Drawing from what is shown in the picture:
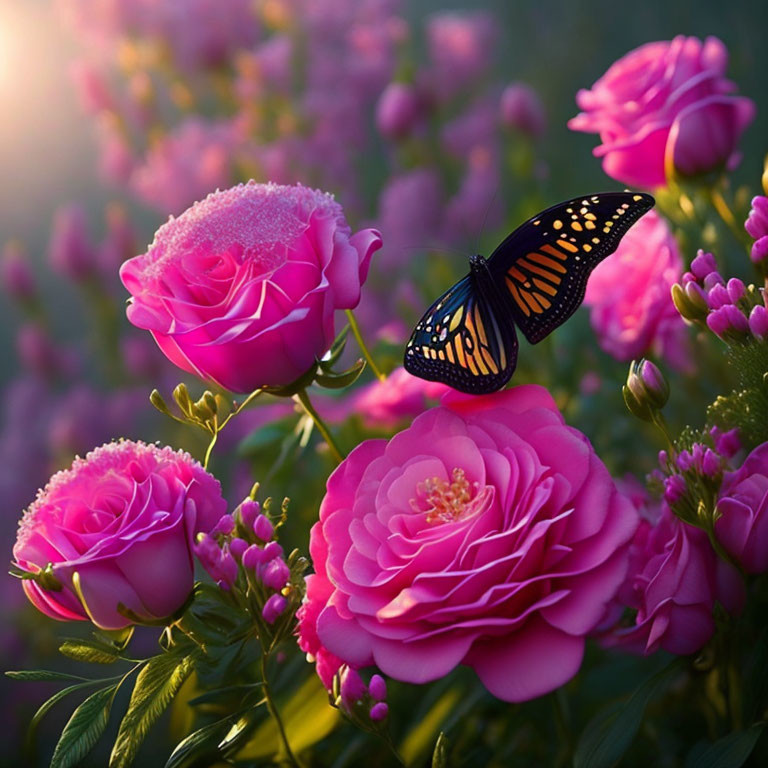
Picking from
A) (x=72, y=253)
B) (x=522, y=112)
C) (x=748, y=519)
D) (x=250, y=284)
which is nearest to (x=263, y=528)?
(x=250, y=284)

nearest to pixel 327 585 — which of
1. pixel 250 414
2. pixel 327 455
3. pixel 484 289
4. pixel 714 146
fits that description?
pixel 484 289

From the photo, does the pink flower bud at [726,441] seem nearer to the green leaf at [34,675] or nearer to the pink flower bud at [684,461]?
the pink flower bud at [684,461]

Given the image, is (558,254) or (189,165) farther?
(189,165)

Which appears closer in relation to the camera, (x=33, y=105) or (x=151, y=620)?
(x=151, y=620)

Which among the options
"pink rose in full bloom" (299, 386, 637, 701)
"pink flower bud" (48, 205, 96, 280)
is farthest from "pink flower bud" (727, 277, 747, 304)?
"pink flower bud" (48, 205, 96, 280)

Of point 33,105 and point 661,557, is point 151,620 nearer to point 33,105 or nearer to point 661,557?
point 661,557

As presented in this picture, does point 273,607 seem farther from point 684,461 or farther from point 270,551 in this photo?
point 684,461

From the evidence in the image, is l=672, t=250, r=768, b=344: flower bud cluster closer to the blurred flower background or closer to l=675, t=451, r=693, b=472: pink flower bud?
l=675, t=451, r=693, b=472: pink flower bud
